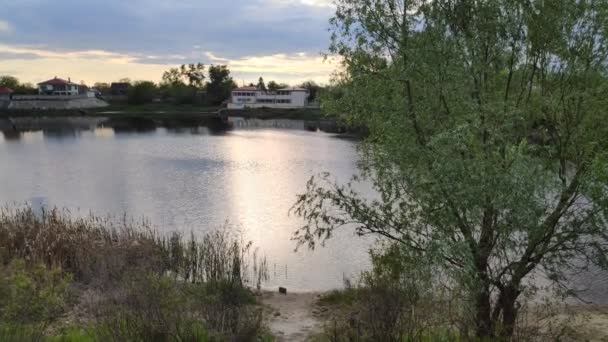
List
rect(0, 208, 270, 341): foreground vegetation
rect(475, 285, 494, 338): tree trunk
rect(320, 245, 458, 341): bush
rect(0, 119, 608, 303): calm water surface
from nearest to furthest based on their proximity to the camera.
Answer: rect(320, 245, 458, 341): bush, rect(0, 208, 270, 341): foreground vegetation, rect(475, 285, 494, 338): tree trunk, rect(0, 119, 608, 303): calm water surface

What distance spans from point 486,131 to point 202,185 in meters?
27.6

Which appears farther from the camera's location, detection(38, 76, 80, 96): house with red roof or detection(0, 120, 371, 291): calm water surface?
detection(38, 76, 80, 96): house with red roof

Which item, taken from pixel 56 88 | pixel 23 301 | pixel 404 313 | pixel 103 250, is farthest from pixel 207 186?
pixel 56 88

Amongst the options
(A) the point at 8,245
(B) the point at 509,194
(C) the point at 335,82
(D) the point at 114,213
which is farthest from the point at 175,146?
(B) the point at 509,194

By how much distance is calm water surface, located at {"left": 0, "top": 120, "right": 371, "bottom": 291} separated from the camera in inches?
779

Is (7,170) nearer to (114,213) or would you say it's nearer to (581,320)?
(114,213)

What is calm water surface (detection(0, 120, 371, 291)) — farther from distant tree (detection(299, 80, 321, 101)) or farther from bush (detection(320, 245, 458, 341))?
distant tree (detection(299, 80, 321, 101))

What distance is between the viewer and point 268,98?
479ft

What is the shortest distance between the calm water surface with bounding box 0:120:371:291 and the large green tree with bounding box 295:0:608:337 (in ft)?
28.7

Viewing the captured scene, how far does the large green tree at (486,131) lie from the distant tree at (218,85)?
147178mm

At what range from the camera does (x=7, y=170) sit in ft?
128

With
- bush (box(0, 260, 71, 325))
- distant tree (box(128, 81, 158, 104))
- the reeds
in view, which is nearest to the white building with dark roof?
distant tree (box(128, 81, 158, 104))

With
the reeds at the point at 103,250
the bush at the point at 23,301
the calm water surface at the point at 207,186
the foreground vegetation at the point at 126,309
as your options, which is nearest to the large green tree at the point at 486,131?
the foreground vegetation at the point at 126,309

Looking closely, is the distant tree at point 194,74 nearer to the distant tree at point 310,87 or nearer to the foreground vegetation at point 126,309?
the distant tree at point 310,87
